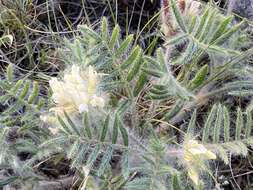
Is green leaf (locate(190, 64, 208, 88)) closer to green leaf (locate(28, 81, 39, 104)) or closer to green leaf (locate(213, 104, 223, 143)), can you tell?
green leaf (locate(213, 104, 223, 143))

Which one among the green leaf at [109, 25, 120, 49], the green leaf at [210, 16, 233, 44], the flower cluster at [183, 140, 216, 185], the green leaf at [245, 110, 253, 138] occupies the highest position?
the green leaf at [210, 16, 233, 44]

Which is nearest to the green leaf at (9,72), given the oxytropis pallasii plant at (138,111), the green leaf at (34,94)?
the oxytropis pallasii plant at (138,111)

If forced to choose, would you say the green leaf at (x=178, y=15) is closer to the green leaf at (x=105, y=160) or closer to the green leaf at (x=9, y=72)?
the green leaf at (x=105, y=160)

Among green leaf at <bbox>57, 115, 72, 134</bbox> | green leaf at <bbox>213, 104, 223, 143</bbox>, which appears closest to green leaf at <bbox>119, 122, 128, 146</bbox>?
green leaf at <bbox>57, 115, 72, 134</bbox>

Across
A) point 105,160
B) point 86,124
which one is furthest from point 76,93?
point 105,160

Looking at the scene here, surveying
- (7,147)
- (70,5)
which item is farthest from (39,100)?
(70,5)

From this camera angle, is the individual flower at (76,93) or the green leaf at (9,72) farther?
the green leaf at (9,72)

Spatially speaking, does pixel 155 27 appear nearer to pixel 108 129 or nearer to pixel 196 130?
pixel 196 130

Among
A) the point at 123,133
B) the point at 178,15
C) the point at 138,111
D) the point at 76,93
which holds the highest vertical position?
the point at 178,15

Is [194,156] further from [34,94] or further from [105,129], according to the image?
[34,94]
